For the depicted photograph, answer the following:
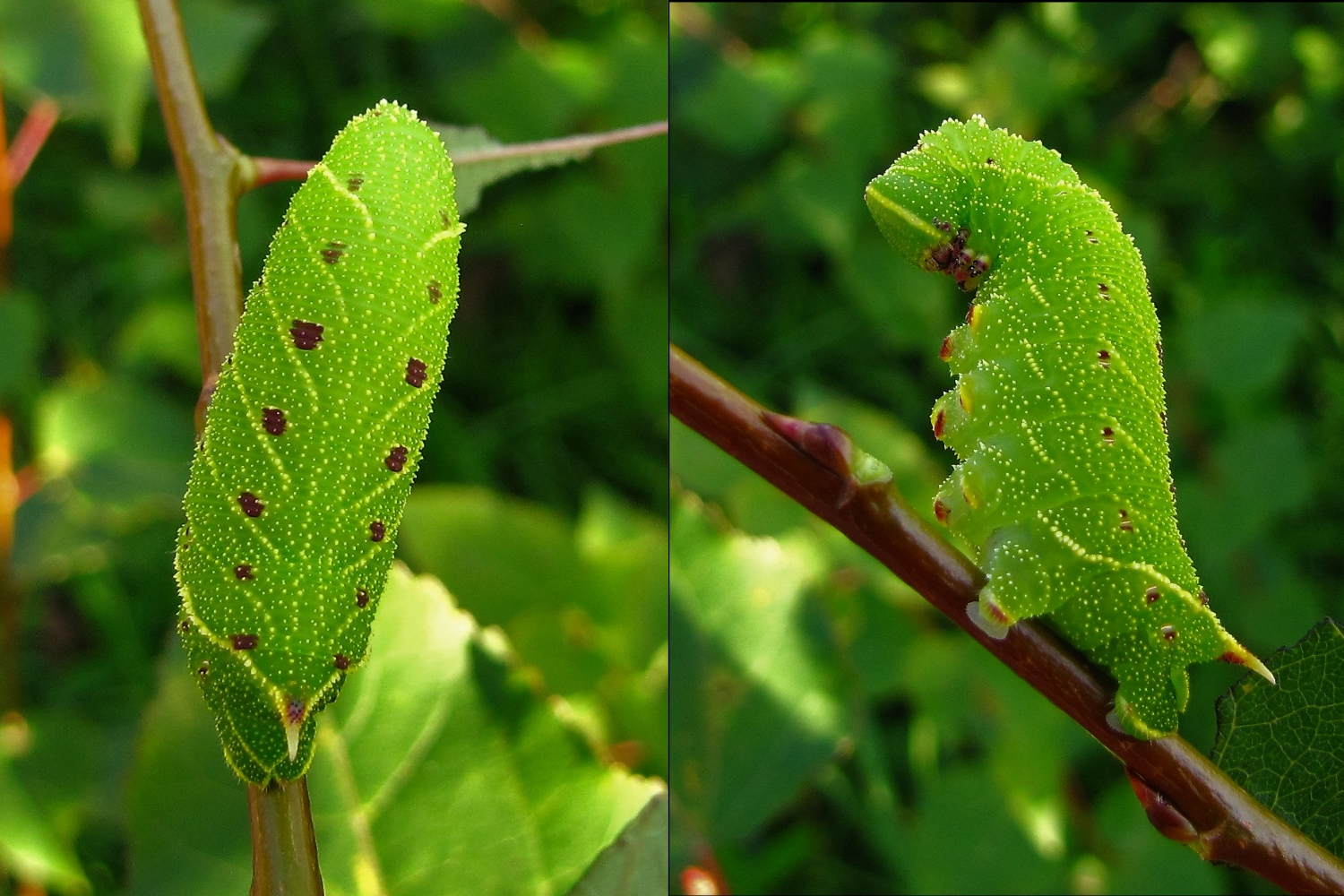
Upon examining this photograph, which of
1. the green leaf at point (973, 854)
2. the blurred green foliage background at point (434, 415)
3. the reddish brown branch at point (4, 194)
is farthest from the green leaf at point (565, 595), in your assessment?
the reddish brown branch at point (4, 194)

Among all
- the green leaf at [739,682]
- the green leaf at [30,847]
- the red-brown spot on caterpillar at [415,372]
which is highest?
the red-brown spot on caterpillar at [415,372]

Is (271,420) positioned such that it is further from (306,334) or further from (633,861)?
(633,861)

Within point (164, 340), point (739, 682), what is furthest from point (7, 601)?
point (739, 682)

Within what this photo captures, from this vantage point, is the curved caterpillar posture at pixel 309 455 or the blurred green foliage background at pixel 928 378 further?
the blurred green foliage background at pixel 928 378

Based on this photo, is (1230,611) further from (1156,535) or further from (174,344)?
(174,344)

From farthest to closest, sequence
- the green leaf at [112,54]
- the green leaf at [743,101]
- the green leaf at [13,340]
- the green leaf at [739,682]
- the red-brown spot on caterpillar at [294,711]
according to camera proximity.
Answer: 1. the green leaf at [743,101]
2. the green leaf at [13,340]
3. the green leaf at [112,54]
4. the green leaf at [739,682]
5. the red-brown spot on caterpillar at [294,711]

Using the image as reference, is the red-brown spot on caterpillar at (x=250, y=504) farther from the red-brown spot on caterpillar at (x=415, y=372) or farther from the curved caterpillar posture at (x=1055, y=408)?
the curved caterpillar posture at (x=1055, y=408)
